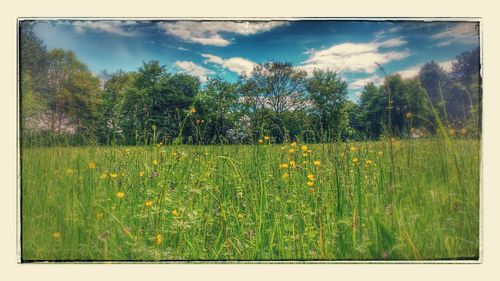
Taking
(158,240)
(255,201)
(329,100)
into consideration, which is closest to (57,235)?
(158,240)

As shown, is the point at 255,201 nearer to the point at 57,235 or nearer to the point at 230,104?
the point at 230,104

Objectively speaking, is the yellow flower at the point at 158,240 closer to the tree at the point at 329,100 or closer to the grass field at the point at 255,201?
the grass field at the point at 255,201

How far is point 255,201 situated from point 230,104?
93 centimetres

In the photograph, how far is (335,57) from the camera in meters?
3.86

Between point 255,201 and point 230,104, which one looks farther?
point 230,104

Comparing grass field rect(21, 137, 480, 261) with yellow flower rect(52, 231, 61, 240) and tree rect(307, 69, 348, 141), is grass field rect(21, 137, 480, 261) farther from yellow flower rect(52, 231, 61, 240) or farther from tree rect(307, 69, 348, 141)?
tree rect(307, 69, 348, 141)

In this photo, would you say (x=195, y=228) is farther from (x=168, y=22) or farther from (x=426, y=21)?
(x=426, y=21)

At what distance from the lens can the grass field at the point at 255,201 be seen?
12.1 ft

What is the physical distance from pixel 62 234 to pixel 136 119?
1.21m

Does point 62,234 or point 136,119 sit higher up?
point 136,119

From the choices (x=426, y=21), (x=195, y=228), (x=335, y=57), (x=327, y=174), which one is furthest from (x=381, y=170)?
(x=195, y=228)

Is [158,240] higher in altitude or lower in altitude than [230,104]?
lower

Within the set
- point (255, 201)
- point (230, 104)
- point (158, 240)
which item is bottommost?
point (158, 240)

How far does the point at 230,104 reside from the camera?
12.9 ft
